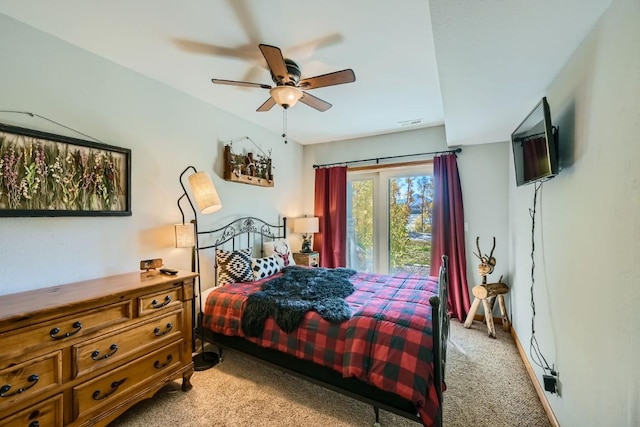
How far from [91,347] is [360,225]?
3.53 m

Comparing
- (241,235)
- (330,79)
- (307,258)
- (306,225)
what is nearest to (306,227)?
(306,225)

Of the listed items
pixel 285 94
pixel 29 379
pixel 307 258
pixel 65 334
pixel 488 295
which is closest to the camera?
pixel 29 379

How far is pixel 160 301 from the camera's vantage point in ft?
6.56

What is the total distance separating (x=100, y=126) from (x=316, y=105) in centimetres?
180

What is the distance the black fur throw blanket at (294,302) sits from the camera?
6.66ft

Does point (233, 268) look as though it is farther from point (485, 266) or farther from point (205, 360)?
point (485, 266)

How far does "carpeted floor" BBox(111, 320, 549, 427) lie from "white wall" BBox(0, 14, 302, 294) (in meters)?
1.12

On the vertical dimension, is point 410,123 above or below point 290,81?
above

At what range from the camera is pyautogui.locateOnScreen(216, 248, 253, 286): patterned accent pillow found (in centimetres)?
284

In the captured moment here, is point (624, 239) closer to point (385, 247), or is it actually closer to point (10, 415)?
point (10, 415)

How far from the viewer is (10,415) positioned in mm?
1307

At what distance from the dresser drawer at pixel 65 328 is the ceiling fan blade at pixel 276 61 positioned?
1.85 m

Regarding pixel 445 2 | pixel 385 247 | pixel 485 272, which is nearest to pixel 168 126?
pixel 445 2

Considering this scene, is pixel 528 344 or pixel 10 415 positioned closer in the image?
pixel 10 415
